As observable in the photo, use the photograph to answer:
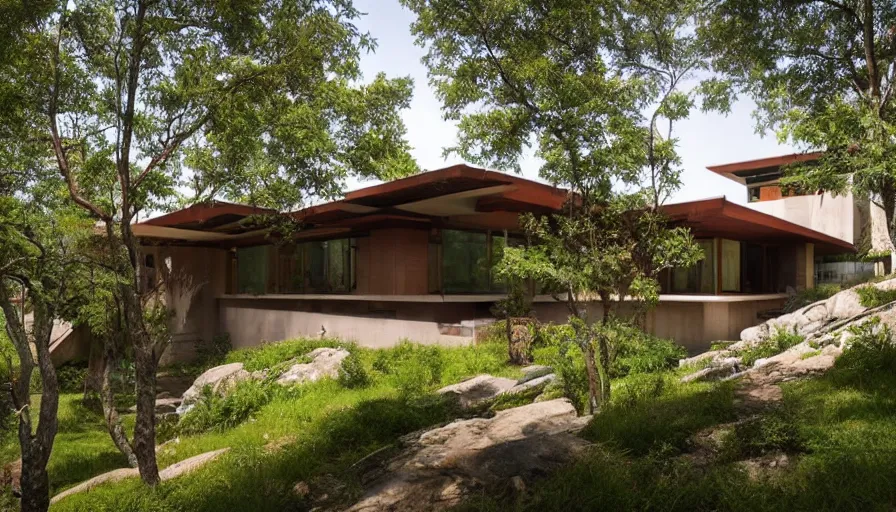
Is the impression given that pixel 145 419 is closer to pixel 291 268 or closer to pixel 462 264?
pixel 462 264

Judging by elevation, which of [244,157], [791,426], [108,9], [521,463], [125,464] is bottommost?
[125,464]

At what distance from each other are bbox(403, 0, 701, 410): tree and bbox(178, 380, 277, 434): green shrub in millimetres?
5170

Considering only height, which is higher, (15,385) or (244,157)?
(244,157)

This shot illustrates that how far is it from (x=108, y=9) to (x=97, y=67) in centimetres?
84

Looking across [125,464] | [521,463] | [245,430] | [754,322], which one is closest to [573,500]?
[521,463]

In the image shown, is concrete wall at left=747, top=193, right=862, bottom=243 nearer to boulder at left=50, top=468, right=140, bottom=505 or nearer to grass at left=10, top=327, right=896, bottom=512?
grass at left=10, top=327, right=896, bottom=512

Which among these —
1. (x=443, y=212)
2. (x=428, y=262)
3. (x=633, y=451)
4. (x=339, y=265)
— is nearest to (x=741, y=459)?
(x=633, y=451)

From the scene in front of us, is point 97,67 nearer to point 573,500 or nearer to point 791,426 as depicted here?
point 573,500

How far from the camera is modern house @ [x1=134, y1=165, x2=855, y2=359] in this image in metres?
12.9

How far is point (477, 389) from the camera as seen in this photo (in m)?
9.17

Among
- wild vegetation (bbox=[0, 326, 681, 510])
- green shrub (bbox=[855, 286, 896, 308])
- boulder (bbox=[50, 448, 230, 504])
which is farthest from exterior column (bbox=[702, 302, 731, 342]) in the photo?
boulder (bbox=[50, 448, 230, 504])

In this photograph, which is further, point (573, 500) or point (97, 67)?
point (97, 67)

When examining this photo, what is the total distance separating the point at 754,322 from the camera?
56.3 ft

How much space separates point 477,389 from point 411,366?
87.5 inches
